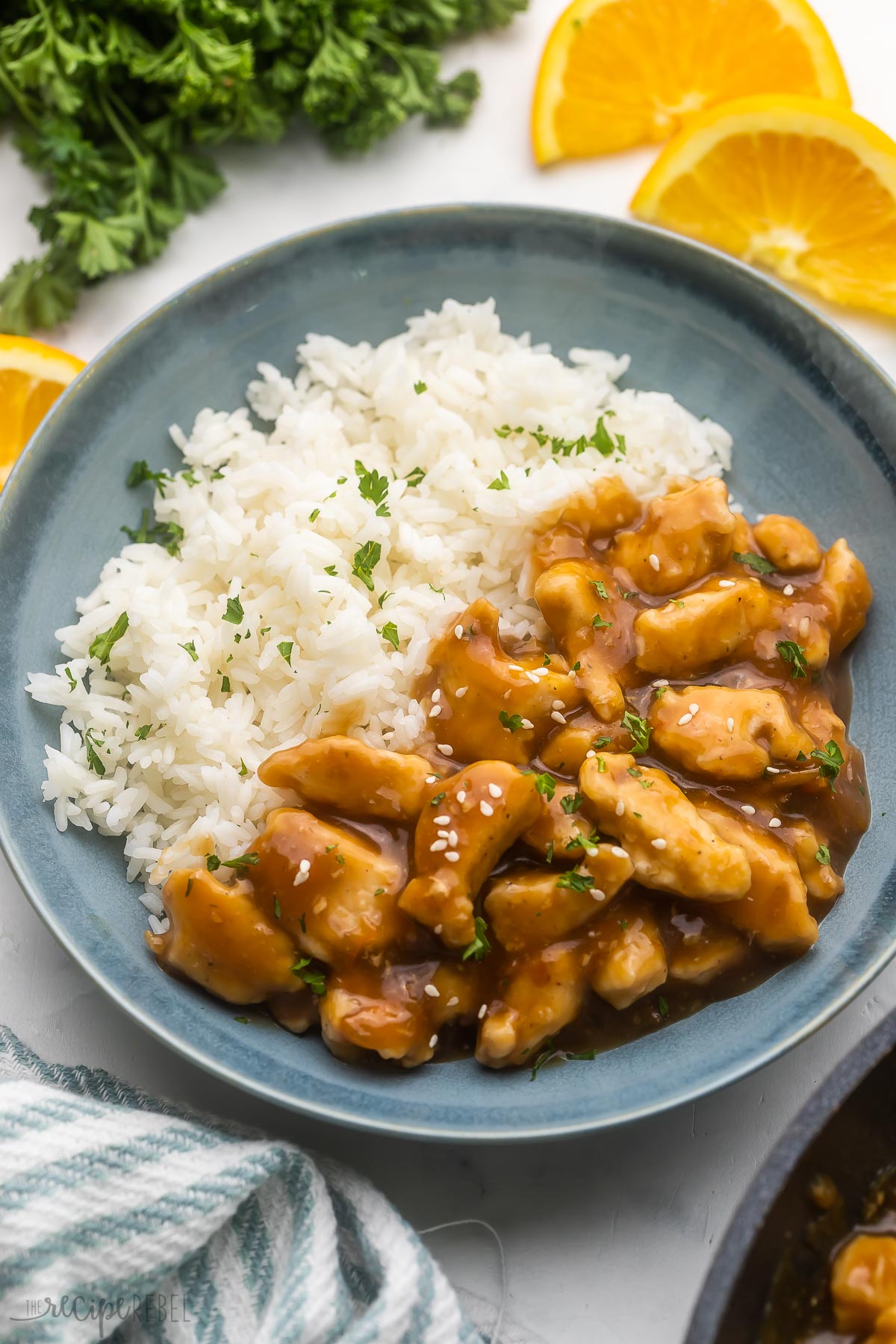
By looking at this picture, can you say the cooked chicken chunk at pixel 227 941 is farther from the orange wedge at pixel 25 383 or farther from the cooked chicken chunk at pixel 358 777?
the orange wedge at pixel 25 383

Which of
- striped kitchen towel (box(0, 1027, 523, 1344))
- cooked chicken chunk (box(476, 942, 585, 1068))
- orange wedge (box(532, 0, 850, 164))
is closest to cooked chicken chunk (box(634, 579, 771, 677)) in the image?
cooked chicken chunk (box(476, 942, 585, 1068))

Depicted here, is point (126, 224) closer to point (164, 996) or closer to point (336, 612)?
point (336, 612)

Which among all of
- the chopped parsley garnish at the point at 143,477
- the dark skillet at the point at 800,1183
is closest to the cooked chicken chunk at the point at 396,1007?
the dark skillet at the point at 800,1183

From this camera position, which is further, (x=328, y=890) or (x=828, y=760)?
(x=828, y=760)

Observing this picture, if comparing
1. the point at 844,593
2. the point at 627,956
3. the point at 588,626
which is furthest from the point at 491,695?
the point at 844,593

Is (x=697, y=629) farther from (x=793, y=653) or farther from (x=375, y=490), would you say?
(x=375, y=490)

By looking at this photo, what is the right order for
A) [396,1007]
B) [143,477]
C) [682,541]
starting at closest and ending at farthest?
[396,1007] → [682,541] → [143,477]

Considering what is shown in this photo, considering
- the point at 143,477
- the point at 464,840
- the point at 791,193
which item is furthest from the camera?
the point at 791,193
